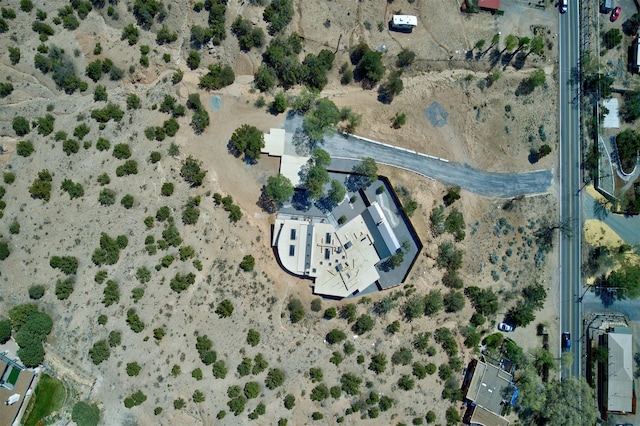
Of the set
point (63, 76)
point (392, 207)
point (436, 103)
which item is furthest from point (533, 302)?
point (63, 76)

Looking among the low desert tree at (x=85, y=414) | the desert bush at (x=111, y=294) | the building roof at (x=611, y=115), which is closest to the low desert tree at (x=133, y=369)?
the low desert tree at (x=85, y=414)

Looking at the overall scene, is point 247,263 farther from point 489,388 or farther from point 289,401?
point 489,388

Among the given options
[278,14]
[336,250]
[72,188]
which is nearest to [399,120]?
[336,250]

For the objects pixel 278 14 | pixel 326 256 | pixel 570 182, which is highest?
pixel 278 14

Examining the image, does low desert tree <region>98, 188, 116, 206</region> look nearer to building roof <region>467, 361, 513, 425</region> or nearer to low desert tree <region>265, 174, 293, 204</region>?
low desert tree <region>265, 174, 293, 204</region>

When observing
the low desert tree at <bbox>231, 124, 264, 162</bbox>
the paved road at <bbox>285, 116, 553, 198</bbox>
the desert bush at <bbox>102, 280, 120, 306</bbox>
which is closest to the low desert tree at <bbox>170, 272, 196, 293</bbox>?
the desert bush at <bbox>102, 280, 120, 306</bbox>

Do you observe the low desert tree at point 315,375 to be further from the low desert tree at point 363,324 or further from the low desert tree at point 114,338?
the low desert tree at point 114,338
